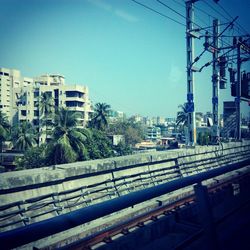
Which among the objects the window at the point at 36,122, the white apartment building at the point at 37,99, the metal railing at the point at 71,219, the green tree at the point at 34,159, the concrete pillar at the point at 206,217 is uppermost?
the white apartment building at the point at 37,99

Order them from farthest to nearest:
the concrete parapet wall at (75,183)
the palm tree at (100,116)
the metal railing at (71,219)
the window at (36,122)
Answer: the window at (36,122), the palm tree at (100,116), the concrete parapet wall at (75,183), the metal railing at (71,219)

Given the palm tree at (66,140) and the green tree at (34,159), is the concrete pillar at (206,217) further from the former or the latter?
the green tree at (34,159)

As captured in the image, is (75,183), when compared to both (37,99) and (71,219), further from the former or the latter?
(37,99)

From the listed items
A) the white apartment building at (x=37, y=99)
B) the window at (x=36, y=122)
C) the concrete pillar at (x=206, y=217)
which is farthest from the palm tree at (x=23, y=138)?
the concrete pillar at (x=206, y=217)

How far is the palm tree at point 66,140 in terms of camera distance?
22.1m

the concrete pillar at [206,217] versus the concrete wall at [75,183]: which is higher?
the concrete pillar at [206,217]

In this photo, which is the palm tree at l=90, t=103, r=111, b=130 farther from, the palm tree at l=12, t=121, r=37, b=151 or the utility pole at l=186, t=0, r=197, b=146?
the utility pole at l=186, t=0, r=197, b=146

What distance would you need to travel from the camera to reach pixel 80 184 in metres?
7.74

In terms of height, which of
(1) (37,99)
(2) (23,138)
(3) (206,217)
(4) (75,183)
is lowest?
(4) (75,183)

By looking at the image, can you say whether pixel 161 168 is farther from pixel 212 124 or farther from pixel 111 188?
pixel 212 124

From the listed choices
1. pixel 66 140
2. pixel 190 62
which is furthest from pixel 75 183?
pixel 66 140

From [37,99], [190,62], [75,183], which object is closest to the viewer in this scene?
[75,183]

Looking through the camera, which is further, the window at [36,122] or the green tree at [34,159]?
the window at [36,122]

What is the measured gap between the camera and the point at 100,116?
51969 mm
